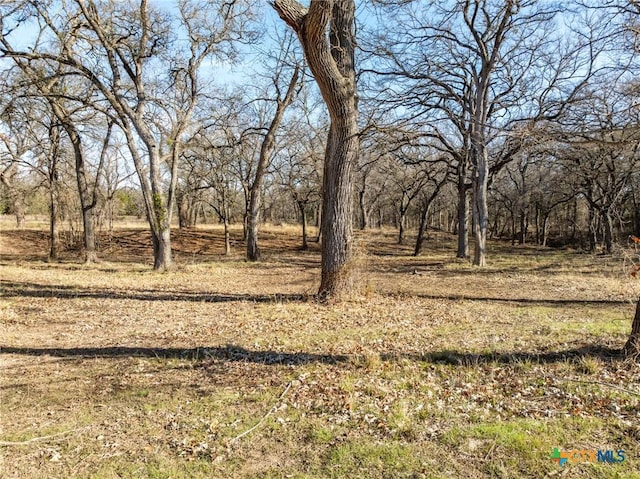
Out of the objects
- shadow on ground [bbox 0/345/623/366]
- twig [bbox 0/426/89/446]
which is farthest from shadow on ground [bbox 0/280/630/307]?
twig [bbox 0/426/89/446]

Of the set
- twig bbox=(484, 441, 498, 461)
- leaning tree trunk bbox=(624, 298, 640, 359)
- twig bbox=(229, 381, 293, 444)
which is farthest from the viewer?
leaning tree trunk bbox=(624, 298, 640, 359)

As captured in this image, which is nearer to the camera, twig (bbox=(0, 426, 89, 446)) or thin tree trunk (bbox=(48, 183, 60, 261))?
twig (bbox=(0, 426, 89, 446))

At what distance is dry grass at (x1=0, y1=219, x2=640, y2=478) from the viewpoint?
9.61 ft

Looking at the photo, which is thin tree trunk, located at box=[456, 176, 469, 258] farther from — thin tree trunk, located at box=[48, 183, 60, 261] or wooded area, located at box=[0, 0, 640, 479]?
thin tree trunk, located at box=[48, 183, 60, 261]

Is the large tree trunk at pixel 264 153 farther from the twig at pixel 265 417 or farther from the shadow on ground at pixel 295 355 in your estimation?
the twig at pixel 265 417

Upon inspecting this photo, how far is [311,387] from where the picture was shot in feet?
13.8

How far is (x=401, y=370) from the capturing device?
182 inches

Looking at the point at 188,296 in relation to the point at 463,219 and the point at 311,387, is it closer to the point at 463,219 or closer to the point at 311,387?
the point at 311,387

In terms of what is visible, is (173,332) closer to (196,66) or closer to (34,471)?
(34,471)

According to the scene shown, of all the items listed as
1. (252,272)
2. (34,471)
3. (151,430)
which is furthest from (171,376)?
(252,272)

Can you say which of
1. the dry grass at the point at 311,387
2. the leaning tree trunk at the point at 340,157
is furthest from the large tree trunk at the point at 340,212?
the dry grass at the point at 311,387

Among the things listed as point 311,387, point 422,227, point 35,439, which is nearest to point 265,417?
point 311,387

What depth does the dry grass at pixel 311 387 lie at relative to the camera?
115 inches

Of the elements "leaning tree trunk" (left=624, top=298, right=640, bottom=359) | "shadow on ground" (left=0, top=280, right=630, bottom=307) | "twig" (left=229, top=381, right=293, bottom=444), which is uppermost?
Answer: "leaning tree trunk" (left=624, top=298, right=640, bottom=359)
